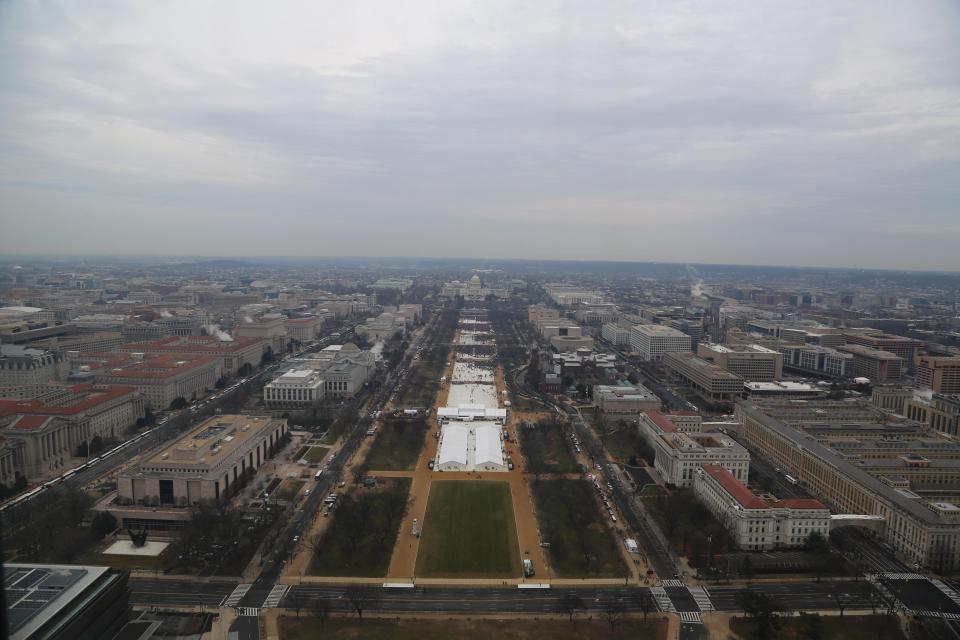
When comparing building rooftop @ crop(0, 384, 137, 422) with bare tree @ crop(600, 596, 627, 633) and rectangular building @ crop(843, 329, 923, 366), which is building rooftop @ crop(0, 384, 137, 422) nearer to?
bare tree @ crop(600, 596, 627, 633)

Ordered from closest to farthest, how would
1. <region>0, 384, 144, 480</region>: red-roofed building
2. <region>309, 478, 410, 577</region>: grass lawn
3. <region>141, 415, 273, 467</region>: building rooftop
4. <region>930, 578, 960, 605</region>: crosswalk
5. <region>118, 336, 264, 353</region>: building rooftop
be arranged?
<region>930, 578, 960, 605</region>: crosswalk → <region>309, 478, 410, 577</region>: grass lawn → <region>141, 415, 273, 467</region>: building rooftop → <region>0, 384, 144, 480</region>: red-roofed building → <region>118, 336, 264, 353</region>: building rooftop

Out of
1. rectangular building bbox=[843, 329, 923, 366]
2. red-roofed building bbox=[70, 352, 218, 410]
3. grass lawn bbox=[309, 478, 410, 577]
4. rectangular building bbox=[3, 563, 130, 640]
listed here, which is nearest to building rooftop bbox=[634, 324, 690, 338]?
rectangular building bbox=[843, 329, 923, 366]

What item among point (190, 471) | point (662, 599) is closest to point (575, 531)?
point (662, 599)

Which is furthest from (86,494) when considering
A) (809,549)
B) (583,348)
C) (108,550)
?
(583,348)

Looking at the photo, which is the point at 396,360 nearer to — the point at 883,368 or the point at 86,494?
the point at 86,494

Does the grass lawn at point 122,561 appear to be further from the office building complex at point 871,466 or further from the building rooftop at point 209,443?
the office building complex at point 871,466

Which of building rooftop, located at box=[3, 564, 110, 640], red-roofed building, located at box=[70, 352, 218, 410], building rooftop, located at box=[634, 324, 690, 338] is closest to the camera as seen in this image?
building rooftop, located at box=[3, 564, 110, 640]

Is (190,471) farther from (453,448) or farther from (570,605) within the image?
(570,605)
